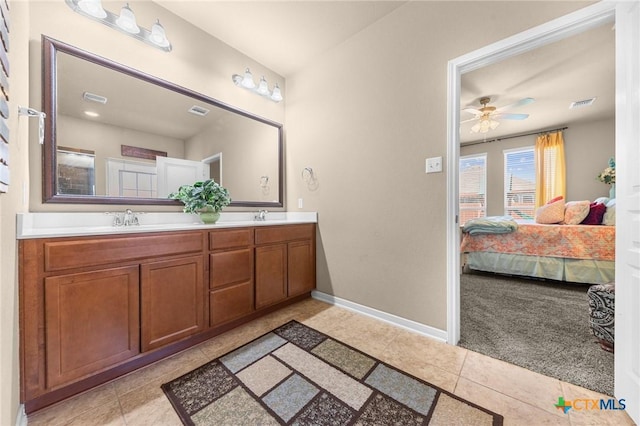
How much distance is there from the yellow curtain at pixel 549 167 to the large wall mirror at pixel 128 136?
5546 mm

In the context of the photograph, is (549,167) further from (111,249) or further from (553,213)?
(111,249)

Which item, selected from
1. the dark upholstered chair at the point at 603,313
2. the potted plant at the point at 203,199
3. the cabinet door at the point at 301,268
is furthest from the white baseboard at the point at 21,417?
the dark upholstered chair at the point at 603,313

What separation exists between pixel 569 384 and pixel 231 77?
3.38m

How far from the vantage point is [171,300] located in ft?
5.04

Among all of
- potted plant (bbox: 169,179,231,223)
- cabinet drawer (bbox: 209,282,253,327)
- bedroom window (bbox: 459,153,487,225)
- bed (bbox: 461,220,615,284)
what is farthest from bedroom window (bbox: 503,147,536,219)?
potted plant (bbox: 169,179,231,223)

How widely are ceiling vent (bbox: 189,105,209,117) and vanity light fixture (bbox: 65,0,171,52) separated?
1.42ft

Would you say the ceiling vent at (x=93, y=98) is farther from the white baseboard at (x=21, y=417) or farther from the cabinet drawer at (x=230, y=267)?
the white baseboard at (x=21, y=417)

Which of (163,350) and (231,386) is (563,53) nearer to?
(231,386)

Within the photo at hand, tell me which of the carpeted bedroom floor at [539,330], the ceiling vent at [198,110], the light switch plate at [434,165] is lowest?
the carpeted bedroom floor at [539,330]

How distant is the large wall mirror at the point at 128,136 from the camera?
148 centimetres

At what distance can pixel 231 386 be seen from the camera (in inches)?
51.5

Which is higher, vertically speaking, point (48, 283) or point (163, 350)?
point (48, 283)

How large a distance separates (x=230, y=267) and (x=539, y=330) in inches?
97.8

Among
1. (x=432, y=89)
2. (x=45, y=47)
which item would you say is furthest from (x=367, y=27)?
(x=45, y=47)
